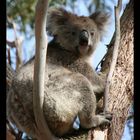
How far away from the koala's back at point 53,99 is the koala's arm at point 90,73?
0.49ft

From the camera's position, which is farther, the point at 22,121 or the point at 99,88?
the point at 99,88

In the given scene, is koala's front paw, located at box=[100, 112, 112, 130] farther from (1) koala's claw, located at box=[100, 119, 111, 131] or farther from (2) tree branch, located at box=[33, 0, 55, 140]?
(2) tree branch, located at box=[33, 0, 55, 140]

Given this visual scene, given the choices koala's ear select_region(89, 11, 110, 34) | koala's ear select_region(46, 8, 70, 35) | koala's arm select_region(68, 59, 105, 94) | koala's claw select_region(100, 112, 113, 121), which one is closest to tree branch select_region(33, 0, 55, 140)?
koala's claw select_region(100, 112, 113, 121)

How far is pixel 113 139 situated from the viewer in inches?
167

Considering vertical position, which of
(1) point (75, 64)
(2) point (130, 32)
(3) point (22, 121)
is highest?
(2) point (130, 32)

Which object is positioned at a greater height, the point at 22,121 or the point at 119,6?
the point at 119,6

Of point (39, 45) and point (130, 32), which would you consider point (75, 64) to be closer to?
point (130, 32)

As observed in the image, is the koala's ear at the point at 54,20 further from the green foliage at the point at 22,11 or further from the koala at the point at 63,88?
the green foliage at the point at 22,11

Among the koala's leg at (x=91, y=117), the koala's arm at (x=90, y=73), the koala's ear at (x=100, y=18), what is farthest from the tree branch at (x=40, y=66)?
the koala's ear at (x=100, y=18)

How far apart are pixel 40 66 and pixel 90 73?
1536 millimetres
